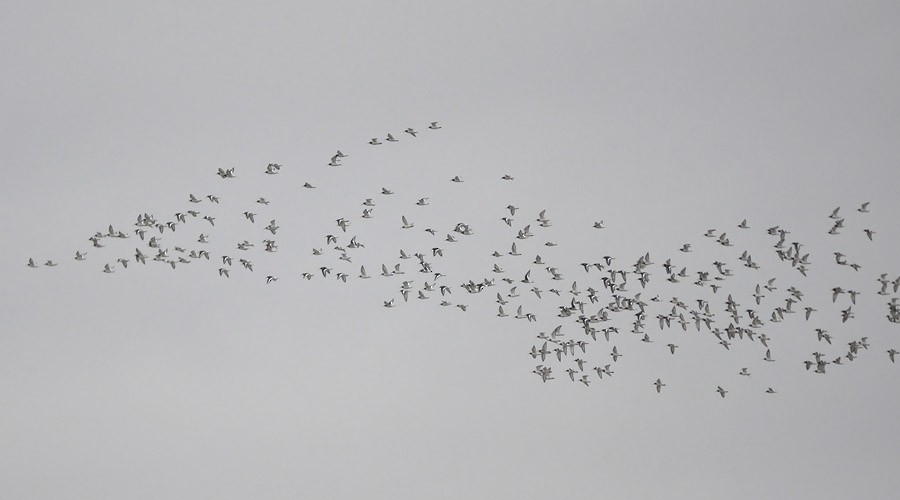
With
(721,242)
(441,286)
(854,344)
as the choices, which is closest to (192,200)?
(441,286)

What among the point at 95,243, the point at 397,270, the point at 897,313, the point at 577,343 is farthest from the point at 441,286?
the point at 897,313

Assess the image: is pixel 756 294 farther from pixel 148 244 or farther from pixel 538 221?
pixel 148 244

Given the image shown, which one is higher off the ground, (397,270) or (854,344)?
(397,270)

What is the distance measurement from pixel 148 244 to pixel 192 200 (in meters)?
5.24

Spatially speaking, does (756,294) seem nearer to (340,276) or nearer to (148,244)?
(340,276)

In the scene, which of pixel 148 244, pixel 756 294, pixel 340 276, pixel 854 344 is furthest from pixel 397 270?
pixel 854 344

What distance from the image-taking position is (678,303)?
8381 cm

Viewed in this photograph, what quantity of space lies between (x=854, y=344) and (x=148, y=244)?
140 feet

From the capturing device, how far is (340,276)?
87375 mm

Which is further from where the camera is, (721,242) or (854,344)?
(721,242)

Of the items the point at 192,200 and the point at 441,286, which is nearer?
the point at 192,200

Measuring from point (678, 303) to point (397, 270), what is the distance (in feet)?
56.7

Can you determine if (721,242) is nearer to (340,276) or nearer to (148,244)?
(340,276)

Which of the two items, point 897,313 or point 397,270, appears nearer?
point 897,313
